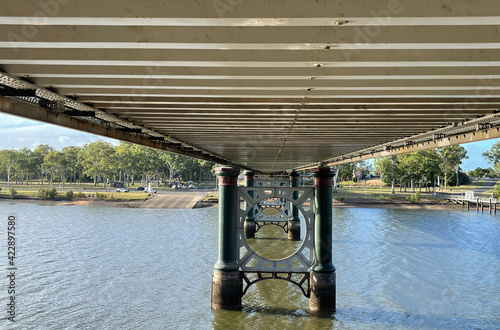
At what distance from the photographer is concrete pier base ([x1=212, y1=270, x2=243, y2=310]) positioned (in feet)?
40.5

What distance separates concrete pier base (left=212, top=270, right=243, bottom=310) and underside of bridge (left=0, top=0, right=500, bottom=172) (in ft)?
20.8

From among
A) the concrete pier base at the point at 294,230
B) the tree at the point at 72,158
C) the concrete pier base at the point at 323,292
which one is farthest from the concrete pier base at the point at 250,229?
the tree at the point at 72,158

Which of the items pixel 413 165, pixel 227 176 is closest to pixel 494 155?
pixel 413 165

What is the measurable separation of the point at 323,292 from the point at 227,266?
2940 mm

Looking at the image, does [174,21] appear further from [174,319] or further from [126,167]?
[126,167]

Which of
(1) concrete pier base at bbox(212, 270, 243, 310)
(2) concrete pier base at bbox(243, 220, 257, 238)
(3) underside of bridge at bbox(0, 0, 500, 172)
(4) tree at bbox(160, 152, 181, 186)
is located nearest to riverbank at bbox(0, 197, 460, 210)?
(2) concrete pier base at bbox(243, 220, 257, 238)

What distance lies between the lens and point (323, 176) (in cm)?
1301

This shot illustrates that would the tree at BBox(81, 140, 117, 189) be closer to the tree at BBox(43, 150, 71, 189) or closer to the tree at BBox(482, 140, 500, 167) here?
the tree at BBox(43, 150, 71, 189)

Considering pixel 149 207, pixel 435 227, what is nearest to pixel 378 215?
pixel 435 227

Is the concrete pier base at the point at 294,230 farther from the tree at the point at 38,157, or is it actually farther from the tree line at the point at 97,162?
the tree at the point at 38,157

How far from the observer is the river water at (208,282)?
12.2 meters

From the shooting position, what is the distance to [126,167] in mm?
71062

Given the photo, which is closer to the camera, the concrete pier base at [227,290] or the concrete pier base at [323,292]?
the concrete pier base at [323,292]

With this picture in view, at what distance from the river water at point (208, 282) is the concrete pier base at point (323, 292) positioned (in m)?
0.41
